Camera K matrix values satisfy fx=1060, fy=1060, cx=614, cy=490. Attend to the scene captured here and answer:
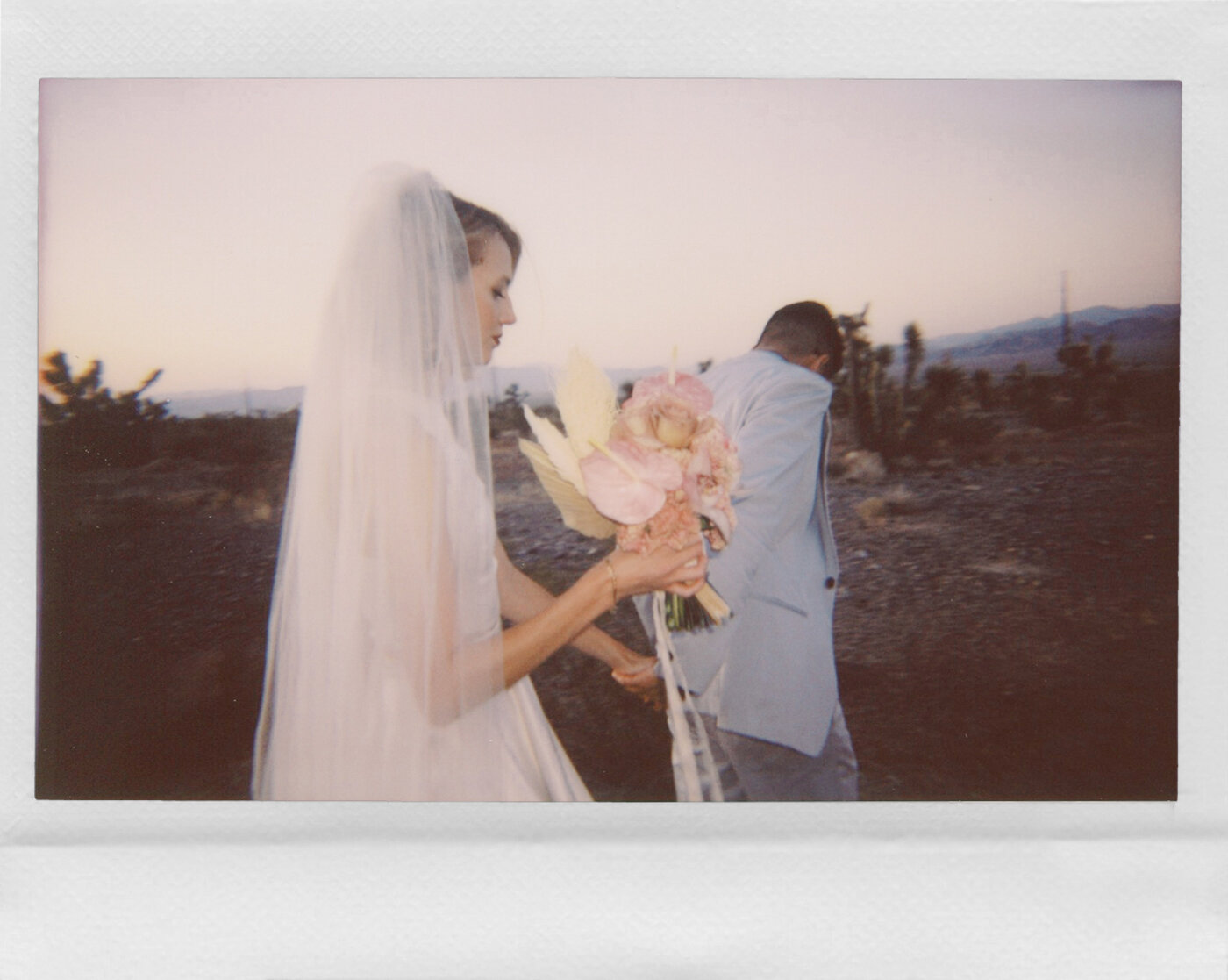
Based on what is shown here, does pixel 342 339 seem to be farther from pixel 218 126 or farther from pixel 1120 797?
pixel 1120 797

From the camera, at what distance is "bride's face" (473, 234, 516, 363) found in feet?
6.61

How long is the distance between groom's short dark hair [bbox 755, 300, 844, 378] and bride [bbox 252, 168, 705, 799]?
1.39 feet

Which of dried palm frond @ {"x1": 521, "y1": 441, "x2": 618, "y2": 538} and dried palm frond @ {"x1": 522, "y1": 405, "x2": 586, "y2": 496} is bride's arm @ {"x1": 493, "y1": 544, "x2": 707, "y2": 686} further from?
dried palm frond @ {"x1": 522, "y1": 405, "x2": 586, "y2": 496}

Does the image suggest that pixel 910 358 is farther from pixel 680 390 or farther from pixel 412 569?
pixel 412 569

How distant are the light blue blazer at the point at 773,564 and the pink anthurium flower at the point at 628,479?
0.15 meters

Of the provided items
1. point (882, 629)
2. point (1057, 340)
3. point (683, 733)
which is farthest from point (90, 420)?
point (1057, 340)

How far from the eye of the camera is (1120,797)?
213 centimetres

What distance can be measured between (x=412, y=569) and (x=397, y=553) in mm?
41

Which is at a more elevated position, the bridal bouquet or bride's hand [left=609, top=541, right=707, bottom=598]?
the bridal bouquet

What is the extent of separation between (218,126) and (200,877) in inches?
59.2

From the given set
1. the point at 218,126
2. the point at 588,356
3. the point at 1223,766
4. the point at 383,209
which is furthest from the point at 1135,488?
the point at 218,126

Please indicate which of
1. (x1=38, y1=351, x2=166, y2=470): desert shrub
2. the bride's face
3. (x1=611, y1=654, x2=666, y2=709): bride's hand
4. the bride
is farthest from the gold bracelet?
(x1=38, y1=351, x2=166, y2=470): desert shrub

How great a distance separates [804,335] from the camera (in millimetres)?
2051

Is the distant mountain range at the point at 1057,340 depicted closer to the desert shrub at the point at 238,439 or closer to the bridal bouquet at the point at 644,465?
the bridal bouquet at the point at 644,465
